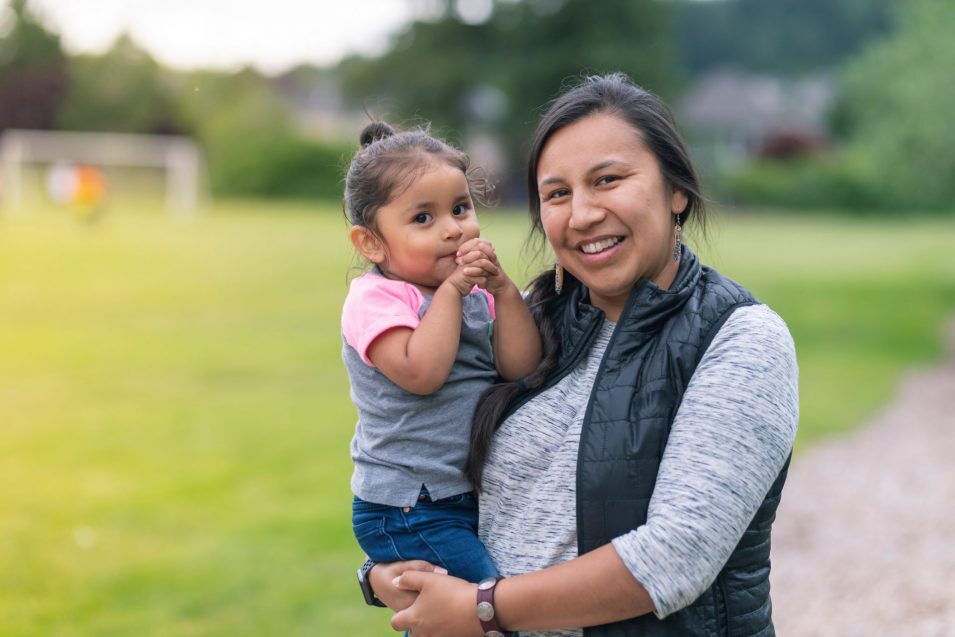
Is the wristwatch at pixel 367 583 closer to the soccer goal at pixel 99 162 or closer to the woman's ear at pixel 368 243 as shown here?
the woman's ear at pixel 368 243

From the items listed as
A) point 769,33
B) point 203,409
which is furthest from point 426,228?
point 769,33

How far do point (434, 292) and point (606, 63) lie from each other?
4885 centimetres

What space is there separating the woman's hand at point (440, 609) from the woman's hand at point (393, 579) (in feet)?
0.17

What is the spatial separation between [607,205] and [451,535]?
0.68 m

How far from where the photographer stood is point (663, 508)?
5.82 ft

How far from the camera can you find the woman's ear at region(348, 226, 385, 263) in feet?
7.50

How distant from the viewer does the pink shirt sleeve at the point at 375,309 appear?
212 centimetres

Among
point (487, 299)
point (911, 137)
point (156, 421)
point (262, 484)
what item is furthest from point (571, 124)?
point (911, 137)

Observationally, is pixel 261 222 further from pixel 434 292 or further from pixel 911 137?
pixel 434 292

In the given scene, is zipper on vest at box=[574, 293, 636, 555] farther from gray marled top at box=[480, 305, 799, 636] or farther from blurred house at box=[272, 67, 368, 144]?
blurred house at box=[272, 67, 368, 144]

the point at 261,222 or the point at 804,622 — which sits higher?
the point at 261,222

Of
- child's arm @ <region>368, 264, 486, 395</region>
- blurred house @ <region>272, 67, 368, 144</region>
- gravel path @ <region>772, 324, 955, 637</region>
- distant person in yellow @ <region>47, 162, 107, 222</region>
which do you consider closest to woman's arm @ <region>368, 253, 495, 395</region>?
child's arm @ <region>368, 264, 486, 395</region>

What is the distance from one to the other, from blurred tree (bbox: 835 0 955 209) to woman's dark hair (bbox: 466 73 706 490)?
13.7 m

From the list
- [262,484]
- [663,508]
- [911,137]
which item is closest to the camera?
[663,508]
